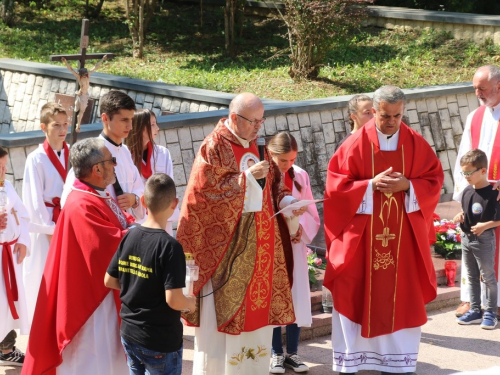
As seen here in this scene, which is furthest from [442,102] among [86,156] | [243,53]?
[86,156]

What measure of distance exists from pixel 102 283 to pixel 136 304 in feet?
1.39

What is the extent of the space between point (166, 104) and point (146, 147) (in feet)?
16.5

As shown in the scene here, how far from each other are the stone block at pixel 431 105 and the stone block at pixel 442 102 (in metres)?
0.05

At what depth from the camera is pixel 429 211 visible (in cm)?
602

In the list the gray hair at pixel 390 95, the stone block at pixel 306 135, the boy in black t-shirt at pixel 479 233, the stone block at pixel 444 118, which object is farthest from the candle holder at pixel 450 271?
the stone block at pixel 444 118

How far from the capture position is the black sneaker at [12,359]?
5.98m

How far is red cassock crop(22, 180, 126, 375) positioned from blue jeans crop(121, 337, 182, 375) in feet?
1.28

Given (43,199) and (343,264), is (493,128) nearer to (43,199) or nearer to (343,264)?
(343,264)

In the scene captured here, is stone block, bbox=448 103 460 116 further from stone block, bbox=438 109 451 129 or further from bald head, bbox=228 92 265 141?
bald head, bbox=228 92 265 141

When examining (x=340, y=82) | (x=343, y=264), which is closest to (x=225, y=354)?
(x=343, y=264)

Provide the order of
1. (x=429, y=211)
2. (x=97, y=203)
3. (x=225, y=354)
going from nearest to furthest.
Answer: (x=97, y=203) < (x=225, y=354) < (x=429, y=211)

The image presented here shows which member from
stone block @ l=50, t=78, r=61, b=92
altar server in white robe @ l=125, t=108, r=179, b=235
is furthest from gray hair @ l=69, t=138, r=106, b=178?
stone block @ l=50, t=78, r=61, b=92

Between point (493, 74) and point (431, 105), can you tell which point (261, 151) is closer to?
point (493, 74)

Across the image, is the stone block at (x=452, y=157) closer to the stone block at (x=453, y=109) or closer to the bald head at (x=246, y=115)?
the stone block at (x=453, y=109)
